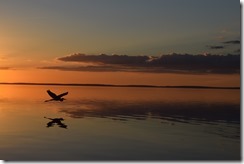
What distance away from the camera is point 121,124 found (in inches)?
161

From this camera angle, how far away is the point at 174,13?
383 cm

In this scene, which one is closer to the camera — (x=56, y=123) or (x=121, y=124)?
(x=56, y=123)

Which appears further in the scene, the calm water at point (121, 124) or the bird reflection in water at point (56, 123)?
the bird reflection in water at point (56, 123)

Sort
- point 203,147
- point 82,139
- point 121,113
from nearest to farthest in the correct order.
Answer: point 203,147 < point 82,139 < point 121,113

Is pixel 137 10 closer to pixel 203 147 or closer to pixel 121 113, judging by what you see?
pixel 121 113

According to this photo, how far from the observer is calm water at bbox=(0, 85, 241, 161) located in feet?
11.5

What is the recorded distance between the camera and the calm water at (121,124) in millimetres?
3520

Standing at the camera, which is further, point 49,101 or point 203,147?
point 49,101

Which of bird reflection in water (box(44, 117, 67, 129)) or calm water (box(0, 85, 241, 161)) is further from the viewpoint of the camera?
bird reflection in water (box(44, 117, 67, 129))

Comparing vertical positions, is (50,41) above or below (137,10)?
below

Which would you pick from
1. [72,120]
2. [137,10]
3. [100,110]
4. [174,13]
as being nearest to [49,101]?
[72,120]

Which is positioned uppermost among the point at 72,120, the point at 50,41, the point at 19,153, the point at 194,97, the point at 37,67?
the point at 50,41

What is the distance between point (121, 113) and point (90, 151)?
78 cm

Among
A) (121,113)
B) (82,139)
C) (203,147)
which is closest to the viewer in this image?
(203,147)
